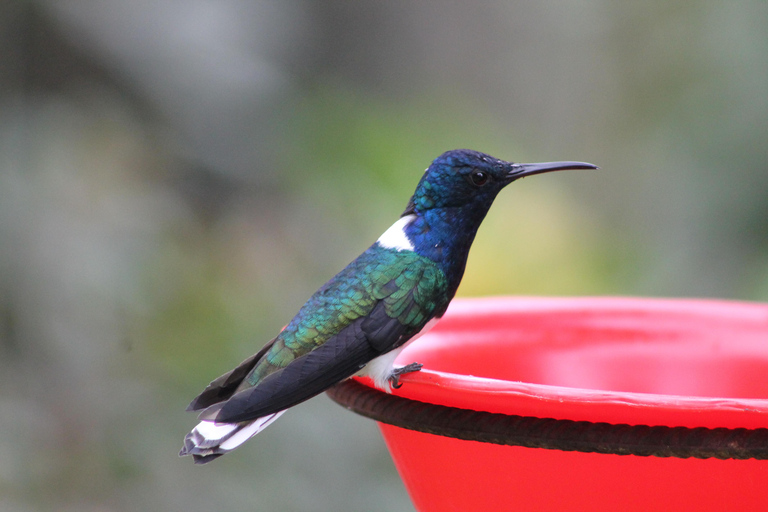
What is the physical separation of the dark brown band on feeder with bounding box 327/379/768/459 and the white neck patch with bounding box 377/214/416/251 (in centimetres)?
38

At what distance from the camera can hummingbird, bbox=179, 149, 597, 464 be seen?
2.83ft

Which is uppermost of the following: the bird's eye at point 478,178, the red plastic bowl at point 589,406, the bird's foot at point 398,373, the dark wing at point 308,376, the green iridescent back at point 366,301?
the bird's eye at point 478,178

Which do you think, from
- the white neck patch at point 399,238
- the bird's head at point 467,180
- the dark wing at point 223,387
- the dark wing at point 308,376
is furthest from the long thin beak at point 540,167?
the dark wing at point 223,387

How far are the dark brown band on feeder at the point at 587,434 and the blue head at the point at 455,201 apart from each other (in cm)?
36

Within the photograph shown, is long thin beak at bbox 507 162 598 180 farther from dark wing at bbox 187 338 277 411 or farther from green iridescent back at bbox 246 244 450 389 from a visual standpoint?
dark wing at bbox 187 338 277 411

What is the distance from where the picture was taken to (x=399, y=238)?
3.78 ft

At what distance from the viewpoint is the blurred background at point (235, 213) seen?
2195mm

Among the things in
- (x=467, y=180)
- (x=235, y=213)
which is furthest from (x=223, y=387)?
(x=235, y=213)

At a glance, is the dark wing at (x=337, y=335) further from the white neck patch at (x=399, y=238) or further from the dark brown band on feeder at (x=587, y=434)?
the dark brown band on feeder at (x=587, y=434)

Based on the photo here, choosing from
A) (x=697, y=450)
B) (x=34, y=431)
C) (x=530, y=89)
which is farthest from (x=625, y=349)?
(x=530, y=89)

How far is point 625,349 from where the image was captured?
4.02 feet

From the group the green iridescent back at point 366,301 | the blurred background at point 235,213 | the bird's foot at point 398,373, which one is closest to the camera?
the bird's foot at point 398,373

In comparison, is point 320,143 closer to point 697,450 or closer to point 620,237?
point 620,237

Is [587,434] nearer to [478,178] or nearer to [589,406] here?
[589,406]
